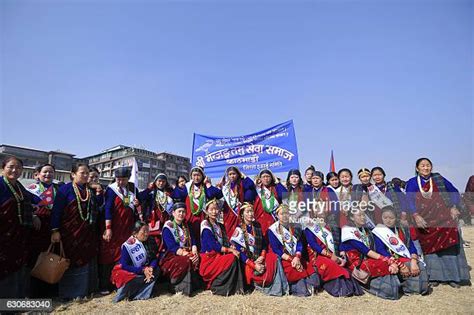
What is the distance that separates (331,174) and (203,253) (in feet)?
10.5

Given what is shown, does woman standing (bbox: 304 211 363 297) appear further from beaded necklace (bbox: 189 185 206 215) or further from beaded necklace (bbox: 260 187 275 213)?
beaded necklace (bbox: 189 185 206 215)

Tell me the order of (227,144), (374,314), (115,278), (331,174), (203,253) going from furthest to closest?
(227,144), (331,174), (203,253), (115,278), (374,314)

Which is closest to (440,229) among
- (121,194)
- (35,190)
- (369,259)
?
(369,259)

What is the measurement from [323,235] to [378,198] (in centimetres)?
119

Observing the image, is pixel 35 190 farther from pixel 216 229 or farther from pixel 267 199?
pixel 267 199

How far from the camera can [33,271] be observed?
335 cm

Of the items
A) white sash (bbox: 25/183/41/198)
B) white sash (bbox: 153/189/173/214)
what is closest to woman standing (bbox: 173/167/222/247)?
white sash (bbox: 153/189/173/214)

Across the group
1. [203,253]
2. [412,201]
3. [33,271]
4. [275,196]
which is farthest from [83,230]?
[412,201]

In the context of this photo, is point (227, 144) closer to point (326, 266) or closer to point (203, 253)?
point (203, 253)

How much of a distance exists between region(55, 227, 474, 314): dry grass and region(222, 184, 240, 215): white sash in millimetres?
1465

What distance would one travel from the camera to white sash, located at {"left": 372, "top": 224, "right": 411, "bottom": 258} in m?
3.84

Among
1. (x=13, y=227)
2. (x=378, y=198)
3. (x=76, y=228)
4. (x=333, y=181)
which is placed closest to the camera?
(x=13, y=227)

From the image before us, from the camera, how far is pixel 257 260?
3.98 m

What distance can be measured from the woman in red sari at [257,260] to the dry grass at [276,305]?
16cm
